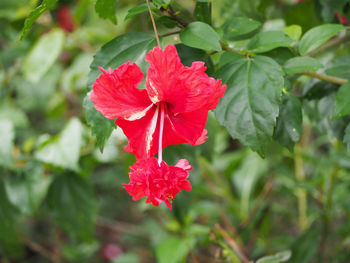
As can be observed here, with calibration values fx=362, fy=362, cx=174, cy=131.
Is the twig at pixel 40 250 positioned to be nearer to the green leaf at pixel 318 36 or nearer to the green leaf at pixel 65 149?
the green leaf at pixel 65 149

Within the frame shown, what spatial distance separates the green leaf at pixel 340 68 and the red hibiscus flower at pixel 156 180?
42 cm

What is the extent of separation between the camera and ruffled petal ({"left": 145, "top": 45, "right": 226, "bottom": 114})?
0.52m

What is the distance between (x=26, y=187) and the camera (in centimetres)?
114

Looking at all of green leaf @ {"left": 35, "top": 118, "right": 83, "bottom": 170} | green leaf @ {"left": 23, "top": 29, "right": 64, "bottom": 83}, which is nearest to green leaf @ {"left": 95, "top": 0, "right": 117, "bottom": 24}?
green leaf @ {"left": 35, "top": 118, "right": 83, "bottom": 170}

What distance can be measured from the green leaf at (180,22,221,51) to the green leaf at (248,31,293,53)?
0.11m

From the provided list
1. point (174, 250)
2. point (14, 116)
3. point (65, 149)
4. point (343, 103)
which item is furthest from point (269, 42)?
point (14, 116)

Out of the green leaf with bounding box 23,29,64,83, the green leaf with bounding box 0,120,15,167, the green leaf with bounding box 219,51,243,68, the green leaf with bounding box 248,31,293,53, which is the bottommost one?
the green leaf with bounding box 0,120,15,167

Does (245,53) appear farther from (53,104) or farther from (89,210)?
(53,104)

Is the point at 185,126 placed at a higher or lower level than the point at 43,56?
higher

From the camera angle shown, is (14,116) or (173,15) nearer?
(173,15)

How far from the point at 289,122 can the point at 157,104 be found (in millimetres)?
264

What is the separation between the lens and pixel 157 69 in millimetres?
527

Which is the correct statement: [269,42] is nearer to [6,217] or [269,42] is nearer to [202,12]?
[202,12]

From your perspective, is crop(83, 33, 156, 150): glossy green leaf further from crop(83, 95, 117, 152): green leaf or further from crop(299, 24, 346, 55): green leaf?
crop(299, 24, 346, 55): green leaf
